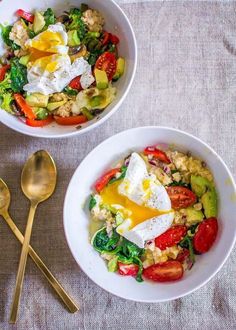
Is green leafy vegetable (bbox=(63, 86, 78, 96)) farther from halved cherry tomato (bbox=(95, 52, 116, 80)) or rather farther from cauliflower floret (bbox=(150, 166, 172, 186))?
cauliflower floret (bbox=(150, 166, 172, 186))

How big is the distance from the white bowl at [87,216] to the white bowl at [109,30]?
13 centimetres

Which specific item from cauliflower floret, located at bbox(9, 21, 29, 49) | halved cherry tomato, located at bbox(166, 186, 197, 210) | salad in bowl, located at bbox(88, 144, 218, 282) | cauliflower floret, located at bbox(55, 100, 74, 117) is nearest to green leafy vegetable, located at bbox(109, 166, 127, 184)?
salad in bowl, located at bbox(88, 144, 218, 282)

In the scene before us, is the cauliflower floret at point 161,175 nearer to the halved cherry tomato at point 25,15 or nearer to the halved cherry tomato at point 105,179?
the halved cherry tomato at point 105,179

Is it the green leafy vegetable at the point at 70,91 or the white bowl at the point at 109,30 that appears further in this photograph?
the green leafy vegetable at the point at 70,91

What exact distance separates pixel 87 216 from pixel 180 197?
0.35m

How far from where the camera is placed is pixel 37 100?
210 centimetres

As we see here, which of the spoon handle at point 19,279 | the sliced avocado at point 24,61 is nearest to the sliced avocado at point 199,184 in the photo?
the spoon handle at point 19,279

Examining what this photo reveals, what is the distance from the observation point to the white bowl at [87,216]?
1885 millimetres

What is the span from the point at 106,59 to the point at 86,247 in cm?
71

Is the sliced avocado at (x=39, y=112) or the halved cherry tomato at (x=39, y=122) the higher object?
the sliced avocado at (x=39, y=112)

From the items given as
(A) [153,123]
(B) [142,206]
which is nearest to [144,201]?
(B) [142,206]

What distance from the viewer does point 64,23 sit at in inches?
85.9

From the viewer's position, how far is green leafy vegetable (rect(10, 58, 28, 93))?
2.12 metres

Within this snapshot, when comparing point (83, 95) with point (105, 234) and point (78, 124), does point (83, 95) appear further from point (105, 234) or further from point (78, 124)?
point (105, 234)
